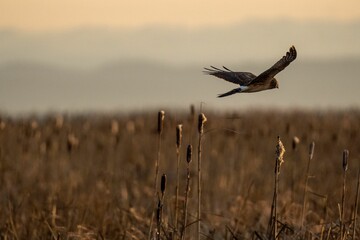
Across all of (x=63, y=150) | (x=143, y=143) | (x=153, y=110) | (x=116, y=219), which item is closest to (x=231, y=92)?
(x=116, y=219)

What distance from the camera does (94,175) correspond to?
10.0 meters

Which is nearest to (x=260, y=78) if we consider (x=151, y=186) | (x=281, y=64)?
(x=281, y=64)

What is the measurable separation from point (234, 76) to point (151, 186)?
6.16 metres

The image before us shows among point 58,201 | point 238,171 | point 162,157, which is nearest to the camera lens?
point 58,201

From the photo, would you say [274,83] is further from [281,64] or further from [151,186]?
[151,186]

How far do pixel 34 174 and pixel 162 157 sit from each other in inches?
86.3

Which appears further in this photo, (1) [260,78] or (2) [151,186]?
(2) [151,186]

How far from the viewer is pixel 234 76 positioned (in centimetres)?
362

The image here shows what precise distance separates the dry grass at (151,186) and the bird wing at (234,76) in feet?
1.20

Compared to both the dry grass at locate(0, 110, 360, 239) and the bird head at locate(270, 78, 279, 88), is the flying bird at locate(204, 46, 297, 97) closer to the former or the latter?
the bird head at locate(270, 78, 279, 88)

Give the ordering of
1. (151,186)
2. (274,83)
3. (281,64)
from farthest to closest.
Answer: (151,186)
(274,83)
(281,64)

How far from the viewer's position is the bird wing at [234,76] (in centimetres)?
348

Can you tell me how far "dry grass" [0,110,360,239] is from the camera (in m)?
5.80

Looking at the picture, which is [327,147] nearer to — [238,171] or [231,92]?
[238,171]
